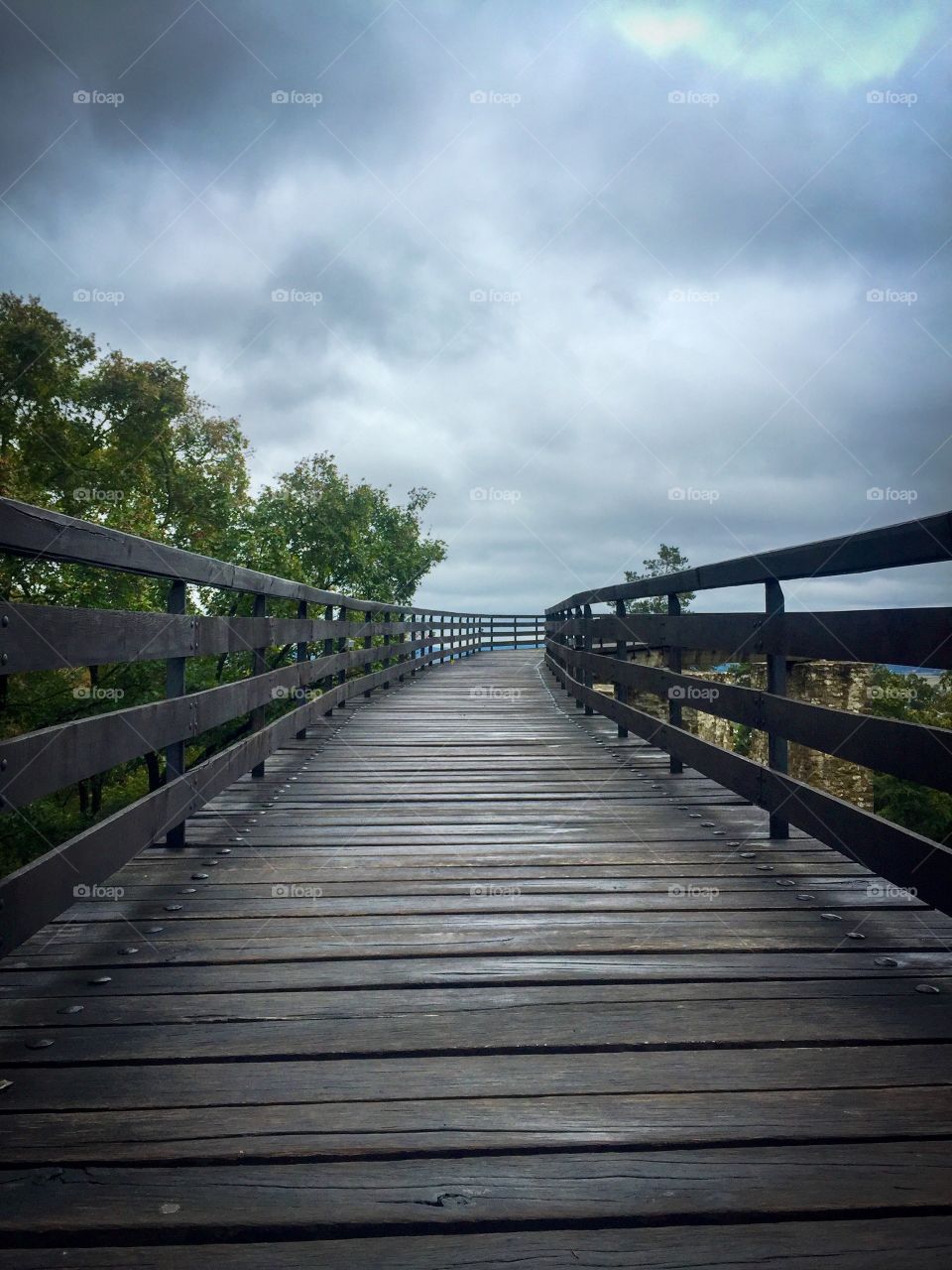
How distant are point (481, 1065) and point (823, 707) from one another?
5.88 ft

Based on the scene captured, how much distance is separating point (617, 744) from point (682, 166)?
2901 centimetres

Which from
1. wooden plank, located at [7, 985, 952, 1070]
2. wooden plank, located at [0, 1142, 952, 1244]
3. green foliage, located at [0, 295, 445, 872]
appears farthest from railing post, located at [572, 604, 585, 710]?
green foliage, located at [0, 295, 445, 872]

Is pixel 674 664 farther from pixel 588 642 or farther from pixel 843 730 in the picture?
pixel 588 642

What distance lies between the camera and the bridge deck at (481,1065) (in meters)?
1.29

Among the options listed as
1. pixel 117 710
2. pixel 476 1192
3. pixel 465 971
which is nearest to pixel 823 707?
pixel 465 971

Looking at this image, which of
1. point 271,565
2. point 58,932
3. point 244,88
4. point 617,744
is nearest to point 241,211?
point 244,88

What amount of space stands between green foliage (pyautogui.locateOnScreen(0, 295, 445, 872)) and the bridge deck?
15447 mm

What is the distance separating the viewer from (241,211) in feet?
145

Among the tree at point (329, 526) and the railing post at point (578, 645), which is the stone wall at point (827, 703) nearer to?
the railing post at point (578, 645)

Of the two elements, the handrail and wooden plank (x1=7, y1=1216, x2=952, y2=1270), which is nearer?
wooden plank (x1=7, y1=1216, x2=952, y2=1270)

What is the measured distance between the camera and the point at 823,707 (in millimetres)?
2951

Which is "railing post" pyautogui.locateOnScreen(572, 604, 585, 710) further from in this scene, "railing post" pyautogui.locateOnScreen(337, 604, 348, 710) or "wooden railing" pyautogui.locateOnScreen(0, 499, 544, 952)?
"wooden railing" pyautogui.locateOnScreen(0, 499, 544, 952)

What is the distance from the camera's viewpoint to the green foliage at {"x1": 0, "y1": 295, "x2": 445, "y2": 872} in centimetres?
1914

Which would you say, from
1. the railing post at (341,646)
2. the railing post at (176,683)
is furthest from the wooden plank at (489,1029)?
the railing post at (341,646)
